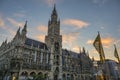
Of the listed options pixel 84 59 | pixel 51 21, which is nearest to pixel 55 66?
pixel 51 21

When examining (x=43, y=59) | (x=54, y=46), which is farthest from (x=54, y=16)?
(x=43, y=59)

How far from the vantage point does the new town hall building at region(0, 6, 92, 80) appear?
51125mm

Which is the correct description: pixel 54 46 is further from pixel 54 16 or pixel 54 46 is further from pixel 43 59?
pixel 54 16

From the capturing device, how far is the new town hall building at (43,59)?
168 ft

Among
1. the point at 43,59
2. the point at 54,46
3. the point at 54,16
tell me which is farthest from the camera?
the point at 54,16

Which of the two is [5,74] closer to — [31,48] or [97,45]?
[31,48]

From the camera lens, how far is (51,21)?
78.3 metres

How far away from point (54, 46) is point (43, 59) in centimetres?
1157

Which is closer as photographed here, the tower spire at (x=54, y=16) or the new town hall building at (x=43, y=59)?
the new town hall building at (x=43, y=59)

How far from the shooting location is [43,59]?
204 feet

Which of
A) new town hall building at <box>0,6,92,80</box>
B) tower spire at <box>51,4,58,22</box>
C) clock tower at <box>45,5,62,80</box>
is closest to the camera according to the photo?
new town hall building at <box>0,6,92,80</box>

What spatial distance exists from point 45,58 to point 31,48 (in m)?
10.2

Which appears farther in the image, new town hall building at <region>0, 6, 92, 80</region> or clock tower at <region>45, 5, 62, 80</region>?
clock tower at <region>45, 5, 62, 80</region>

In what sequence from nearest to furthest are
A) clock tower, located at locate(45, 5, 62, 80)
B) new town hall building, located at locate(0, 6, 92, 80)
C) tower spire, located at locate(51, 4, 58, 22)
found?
new town hall building, located at locate(0, 6, 92, 80) < clock tower, located at locate(45, 5, 62, 80) < tower spire, located at locate(51, 4, 58, 22)
